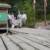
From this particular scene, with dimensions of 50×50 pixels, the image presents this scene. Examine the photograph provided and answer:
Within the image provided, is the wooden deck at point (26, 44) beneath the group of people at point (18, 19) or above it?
beneath

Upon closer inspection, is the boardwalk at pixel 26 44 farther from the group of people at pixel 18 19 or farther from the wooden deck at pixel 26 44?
the group of people at pixel 18 19

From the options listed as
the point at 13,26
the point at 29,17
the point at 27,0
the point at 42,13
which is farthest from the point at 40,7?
the point at 13,26

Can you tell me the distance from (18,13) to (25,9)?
0.90 metres

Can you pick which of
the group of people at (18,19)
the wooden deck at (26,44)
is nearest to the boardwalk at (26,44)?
the wooden deck at (26,44)

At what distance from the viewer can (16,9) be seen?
2166 centimetres

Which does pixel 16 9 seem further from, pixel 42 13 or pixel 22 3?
pixel 42 13

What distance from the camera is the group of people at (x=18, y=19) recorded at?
59.7 ft

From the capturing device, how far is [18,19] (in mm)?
19594

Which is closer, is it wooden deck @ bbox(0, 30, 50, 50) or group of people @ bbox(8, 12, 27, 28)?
wooden deck @ bbox(0, 30, 50, 50)

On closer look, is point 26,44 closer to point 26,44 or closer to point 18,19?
point 26,44

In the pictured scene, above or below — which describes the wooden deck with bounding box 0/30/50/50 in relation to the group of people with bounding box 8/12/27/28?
below

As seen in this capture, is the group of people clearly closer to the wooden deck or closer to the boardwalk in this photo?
the boardwalk

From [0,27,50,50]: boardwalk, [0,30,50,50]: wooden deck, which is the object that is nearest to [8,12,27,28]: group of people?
[0,27,50,50]: boardwalk

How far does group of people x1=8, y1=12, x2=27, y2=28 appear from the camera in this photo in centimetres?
1820
